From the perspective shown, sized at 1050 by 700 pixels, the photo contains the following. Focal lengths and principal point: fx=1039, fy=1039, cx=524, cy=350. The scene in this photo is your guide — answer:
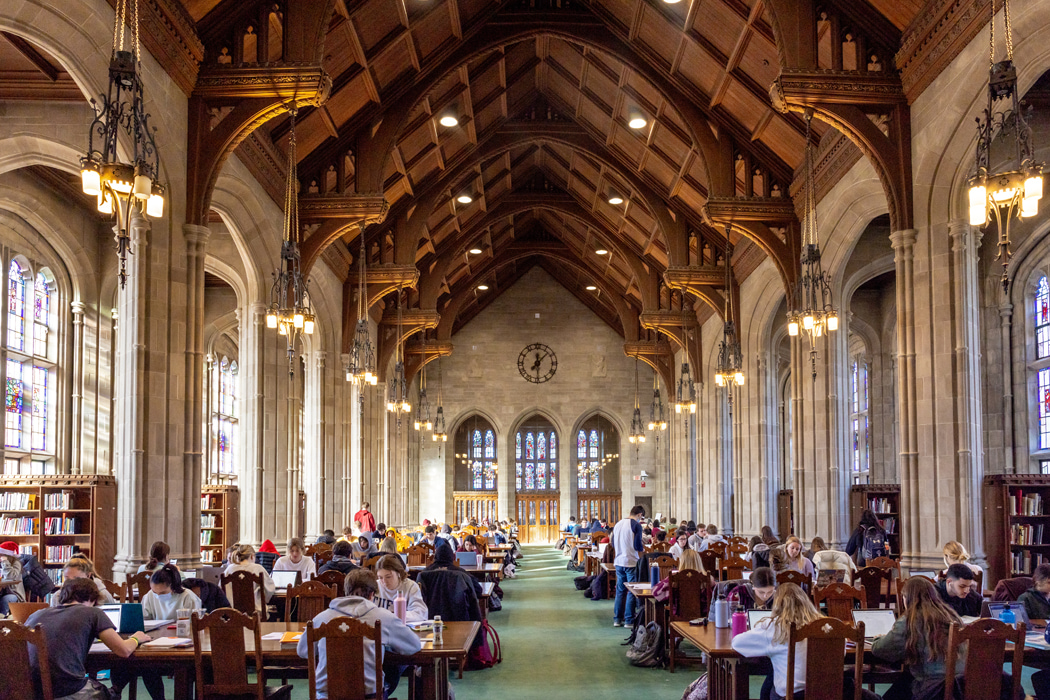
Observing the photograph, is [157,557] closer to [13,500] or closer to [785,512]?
[13,500]

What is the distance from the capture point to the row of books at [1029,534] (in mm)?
12086

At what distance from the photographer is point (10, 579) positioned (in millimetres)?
8992

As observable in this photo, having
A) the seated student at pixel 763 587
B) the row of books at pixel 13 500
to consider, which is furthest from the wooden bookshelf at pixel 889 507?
the row of books at pixel 13 500

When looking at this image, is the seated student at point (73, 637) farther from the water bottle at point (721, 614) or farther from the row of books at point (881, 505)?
the row of books at point (881, 505)

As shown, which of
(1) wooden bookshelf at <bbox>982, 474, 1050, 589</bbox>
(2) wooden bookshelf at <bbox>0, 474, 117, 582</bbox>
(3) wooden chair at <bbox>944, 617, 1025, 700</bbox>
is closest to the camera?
(3) wooden chair at <bbox>944, 617, 1025, 700</bbox>

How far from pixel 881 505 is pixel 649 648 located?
7.90m

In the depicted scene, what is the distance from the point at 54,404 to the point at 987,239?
53.2 feet

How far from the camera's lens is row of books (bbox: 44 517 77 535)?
40.7 ft

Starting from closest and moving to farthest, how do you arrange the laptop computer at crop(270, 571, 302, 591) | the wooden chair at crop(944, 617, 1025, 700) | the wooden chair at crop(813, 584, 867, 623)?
the wooden chair at crop(944, 617, 1025, 700) → the wooden chair at crop(813, 584, 867, 623) → the laptop computer at crop(270, 571, 302, 591)

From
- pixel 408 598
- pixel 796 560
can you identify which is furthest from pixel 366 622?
pixel 796 560

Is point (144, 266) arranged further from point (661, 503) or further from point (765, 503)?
point (661, 503)

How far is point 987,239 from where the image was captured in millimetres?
17125

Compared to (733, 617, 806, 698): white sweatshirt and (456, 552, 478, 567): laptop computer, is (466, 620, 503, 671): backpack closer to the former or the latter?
(456, 552, 478, 567): laptop computer

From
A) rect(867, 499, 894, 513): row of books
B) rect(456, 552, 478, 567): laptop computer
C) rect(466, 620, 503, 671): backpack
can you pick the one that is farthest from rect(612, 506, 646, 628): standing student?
rect(867, 499, 894, 513): row of books
